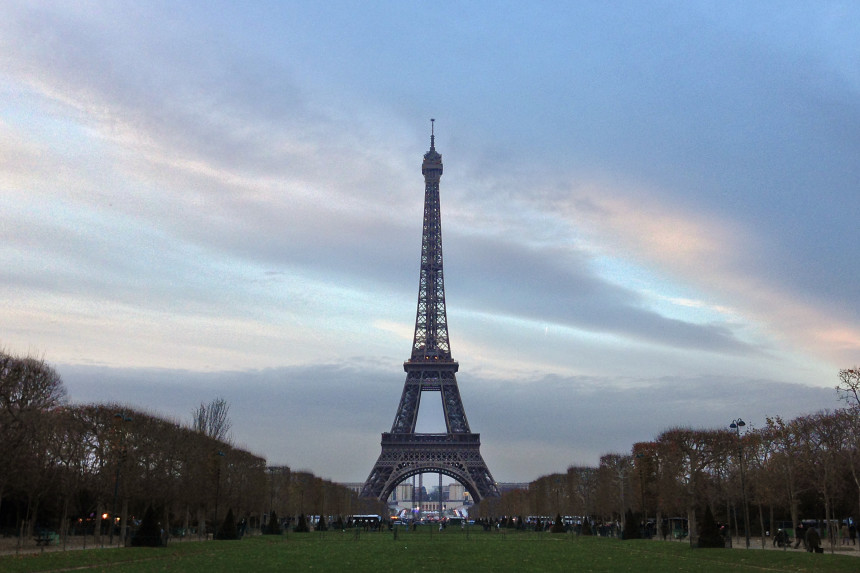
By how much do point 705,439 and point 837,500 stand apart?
12241 mm

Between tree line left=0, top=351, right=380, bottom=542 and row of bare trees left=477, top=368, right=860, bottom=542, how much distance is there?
41333 mm

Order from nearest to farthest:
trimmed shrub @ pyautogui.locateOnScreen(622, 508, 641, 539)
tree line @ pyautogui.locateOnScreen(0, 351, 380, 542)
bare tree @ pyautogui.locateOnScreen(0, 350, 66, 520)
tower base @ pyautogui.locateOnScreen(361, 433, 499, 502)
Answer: bare tree @ pyautogui.locateOnScreen(0, 350, 66, 520) < tree line @ pyautogui.locateOnScreen(0, 351, 380, 542) < trimmed shrub @ pyautogui.locateOnScreen(622, 508, 641, 539) < tower base @ pyautogui.locateOnScreen(361, 433, 499, 502)

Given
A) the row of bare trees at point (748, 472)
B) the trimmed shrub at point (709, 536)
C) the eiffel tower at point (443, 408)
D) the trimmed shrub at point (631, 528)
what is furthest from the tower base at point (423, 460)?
the trimmed shrub at point (709, 536)

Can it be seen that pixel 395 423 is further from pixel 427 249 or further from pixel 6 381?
pixel 6 381

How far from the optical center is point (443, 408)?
14875 cm

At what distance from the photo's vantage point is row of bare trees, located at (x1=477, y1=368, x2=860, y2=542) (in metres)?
69.6

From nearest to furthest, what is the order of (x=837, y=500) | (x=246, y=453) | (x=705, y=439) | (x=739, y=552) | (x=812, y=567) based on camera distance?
(x=812, y=567) < (x=739, y=552) < (x=837, y=500) < (x=705, y=439) < (x=246, y=453)

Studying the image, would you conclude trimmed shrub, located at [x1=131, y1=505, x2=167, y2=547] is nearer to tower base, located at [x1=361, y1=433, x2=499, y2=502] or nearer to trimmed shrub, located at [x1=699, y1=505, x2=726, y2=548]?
trimmed shrub, located at [x1=699, y1=505, x2=726, y2=548]

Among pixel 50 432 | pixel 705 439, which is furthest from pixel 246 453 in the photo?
pixel 705 439

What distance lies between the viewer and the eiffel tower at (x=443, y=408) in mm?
141625

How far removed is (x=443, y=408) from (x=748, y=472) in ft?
244

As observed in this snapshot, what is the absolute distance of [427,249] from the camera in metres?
152

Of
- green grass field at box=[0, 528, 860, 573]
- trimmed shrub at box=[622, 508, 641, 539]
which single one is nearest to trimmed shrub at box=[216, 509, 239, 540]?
green grass field at box=[0, 528, 860, 573]

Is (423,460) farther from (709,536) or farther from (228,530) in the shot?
(709,536)
